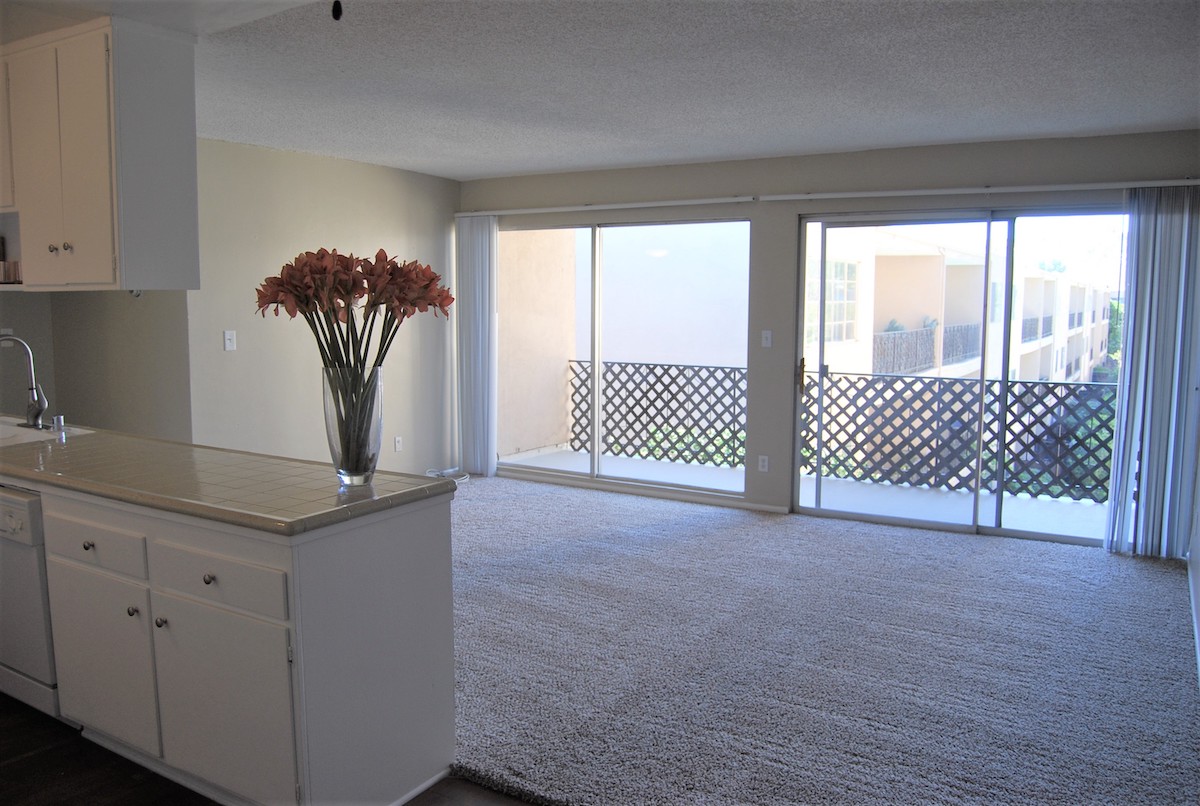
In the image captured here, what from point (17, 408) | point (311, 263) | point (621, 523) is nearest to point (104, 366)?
point (17, 408)

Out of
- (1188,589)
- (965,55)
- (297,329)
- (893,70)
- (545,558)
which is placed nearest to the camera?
(965,55)

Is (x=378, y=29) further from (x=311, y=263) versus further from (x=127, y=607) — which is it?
(x=127, y=607)

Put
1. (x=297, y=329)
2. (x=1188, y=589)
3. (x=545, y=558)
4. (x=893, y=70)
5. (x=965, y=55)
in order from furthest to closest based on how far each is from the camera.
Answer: (x=297, y=329)
(x=545, y=558)
(x=1188, y=589)
(x=893, y=70)
(x=965, y=55)

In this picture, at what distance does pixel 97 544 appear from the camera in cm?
240

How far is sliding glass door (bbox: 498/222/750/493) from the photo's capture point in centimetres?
663

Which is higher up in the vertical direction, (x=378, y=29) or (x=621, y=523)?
(x=378, y=29)

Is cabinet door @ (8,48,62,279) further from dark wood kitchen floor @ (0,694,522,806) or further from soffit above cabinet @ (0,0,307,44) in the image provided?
dark wood kitchen floor @ (0,694,522,806)

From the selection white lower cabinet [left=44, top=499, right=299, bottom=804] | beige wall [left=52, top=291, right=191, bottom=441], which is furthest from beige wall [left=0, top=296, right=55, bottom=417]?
white lower cabinet [left=44, top=499, right=299, bottom=804]

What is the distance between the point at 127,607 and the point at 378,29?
195 centimetres

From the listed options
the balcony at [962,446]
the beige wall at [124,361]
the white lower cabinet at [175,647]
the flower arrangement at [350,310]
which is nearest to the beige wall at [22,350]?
the beige wall at [124,361]

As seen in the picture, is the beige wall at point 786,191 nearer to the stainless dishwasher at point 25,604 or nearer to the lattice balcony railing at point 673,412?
the lattice balcony railing at point 673,412

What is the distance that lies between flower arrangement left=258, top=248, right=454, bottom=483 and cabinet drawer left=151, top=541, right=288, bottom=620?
37cm

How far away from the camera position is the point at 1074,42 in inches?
115

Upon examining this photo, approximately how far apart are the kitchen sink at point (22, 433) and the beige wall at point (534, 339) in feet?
12.7
